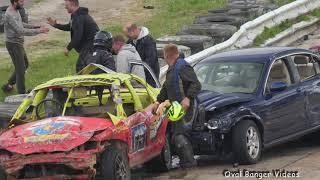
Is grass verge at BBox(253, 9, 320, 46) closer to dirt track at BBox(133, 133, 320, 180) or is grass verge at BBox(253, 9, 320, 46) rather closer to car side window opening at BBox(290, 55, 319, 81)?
car side window opening at BBox(290, 55, 319, 81)

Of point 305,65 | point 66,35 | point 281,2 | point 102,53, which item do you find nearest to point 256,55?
point 305,65

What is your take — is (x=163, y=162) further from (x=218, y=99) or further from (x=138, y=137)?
(x=218, y=99)

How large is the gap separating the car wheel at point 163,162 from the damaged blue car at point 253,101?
14.6 inches

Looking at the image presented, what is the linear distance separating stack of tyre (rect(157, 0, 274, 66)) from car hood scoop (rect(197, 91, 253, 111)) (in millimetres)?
5225

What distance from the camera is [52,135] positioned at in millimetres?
8227

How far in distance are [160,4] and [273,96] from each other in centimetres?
1482

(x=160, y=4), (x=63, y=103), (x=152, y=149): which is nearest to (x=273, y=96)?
(x=152, y=149)

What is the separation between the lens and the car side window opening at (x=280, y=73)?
1106 cm

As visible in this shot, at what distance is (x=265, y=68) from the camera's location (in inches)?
426

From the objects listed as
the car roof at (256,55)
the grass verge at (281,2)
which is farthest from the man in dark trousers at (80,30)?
the grass verge at (281,2)

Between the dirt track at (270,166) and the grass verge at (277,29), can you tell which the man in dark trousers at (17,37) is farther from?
the grass verge at (277,29)

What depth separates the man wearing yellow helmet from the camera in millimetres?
9586

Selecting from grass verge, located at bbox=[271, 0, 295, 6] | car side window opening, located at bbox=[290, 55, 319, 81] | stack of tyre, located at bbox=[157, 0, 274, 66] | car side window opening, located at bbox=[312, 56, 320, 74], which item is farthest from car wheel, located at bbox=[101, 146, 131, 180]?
grass verge, located at bbox=[271, 0, 295, 6]

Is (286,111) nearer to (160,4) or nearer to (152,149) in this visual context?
(152,149)
